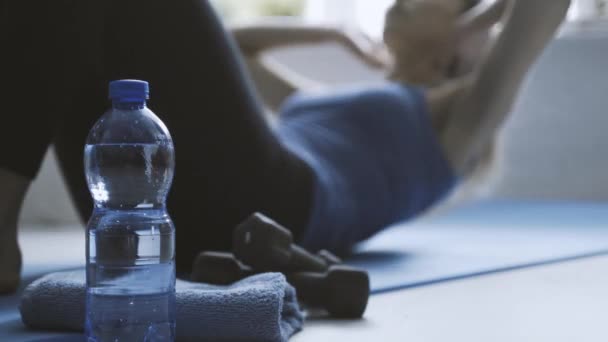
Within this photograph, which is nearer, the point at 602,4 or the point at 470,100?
the point at 470,100

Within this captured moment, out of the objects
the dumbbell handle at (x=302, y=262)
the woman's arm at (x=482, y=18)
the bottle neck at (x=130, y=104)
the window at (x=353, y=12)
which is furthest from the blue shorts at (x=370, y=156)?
the window at (x=353, y=12)

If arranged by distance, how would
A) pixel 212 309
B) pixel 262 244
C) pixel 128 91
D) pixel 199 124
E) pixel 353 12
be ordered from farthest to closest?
pixel 353 12
pixel 199 124
pixel 262 244
pixel 212 309
pixel 128 91

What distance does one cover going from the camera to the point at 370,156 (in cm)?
155

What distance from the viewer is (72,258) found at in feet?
5.29

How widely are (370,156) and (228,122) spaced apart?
35 cm

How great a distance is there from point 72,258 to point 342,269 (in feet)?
2.53

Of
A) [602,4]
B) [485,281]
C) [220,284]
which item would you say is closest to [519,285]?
[485,281]

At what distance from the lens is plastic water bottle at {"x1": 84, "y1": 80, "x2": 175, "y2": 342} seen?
32.3 inches

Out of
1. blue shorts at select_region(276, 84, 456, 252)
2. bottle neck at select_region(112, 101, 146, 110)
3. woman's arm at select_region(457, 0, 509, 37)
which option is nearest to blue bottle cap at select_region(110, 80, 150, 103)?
bottle neck at select_region(112, 101, 146, 110)

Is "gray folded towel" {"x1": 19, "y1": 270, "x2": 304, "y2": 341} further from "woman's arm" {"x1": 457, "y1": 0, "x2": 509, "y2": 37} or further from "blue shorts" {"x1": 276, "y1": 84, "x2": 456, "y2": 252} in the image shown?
"woman's arm" {"x1": 457, "y1": 0, "x2": 509, "y2": 37}

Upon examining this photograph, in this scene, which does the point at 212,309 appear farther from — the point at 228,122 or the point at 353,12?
the point at 353,12

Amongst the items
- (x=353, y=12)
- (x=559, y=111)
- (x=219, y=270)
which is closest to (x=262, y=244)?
(x=219, y=270)

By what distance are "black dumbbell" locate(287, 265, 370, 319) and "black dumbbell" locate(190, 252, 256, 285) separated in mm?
69

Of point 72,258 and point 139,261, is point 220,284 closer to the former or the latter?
point 139,261
